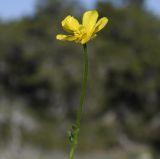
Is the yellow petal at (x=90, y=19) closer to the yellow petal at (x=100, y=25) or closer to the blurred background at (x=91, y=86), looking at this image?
the yellow petal at (x=100, y=25)

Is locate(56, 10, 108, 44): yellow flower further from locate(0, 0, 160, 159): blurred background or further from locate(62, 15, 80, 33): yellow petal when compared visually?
locate(0, 0, 160, 159): blurred background

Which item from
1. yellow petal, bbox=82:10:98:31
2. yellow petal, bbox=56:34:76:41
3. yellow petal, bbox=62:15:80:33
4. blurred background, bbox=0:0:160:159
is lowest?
blurred background, bbox=0:0:160:159

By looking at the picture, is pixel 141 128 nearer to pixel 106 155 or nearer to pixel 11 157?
pixel 106 155

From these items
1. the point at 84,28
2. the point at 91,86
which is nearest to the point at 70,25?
the point at 84,28

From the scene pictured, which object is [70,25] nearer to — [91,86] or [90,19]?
[90,19]

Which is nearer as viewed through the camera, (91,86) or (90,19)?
(90,19)

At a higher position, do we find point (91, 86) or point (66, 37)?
point (66, 37)

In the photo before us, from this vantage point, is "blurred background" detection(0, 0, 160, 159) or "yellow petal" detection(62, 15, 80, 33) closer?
"yellow petal" detection(62, 15, 80, 33)

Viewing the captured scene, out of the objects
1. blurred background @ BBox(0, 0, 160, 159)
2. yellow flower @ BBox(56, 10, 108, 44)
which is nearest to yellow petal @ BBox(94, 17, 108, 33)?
yellow flower @ BBox(56, 10, 108, 44)
